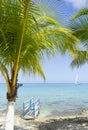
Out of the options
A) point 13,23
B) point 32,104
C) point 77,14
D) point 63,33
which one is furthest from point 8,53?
point 32,104

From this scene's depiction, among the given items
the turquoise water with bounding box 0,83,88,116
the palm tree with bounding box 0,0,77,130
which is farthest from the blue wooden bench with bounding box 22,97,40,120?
the palm tree with bounding box 0,0,77,130

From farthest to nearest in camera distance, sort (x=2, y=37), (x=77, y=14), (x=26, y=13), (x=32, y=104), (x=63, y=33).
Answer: (x=32, y=104) → (x=77, y=14) → (x=63, y=33) → (x=2, y=37) → (x=26, y=13)

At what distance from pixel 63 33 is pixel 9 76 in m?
1.87

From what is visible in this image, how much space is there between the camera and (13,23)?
7.23 metres

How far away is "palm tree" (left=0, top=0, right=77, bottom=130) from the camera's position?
23.3ft

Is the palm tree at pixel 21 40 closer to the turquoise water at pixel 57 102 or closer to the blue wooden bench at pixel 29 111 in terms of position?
the blue wooden bench at pixel 29 111

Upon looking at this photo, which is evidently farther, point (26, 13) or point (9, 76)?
point (9, 76)

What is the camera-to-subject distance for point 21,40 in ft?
24.0

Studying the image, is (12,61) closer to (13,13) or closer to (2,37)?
(2,37)

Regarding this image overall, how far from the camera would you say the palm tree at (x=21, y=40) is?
23.3 ft

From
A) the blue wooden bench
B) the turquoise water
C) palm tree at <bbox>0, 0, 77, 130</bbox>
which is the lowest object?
the turquoise water

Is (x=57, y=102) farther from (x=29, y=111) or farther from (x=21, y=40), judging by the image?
(x=21, y=40)

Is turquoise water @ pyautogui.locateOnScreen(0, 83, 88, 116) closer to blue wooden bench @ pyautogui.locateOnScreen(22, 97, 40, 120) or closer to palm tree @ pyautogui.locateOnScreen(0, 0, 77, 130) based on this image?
blue wooden bench @ pyautogui.locateOnScreen(22, 97, 40, 120)

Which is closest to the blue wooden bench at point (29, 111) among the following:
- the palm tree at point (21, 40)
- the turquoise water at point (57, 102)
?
the turquoise water at point (57, 102)
